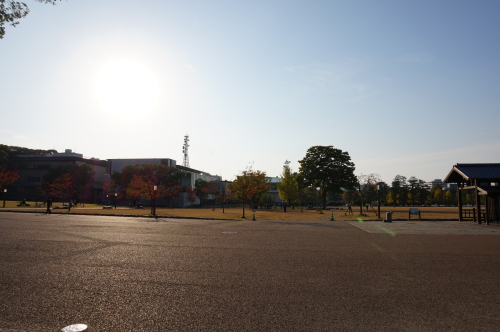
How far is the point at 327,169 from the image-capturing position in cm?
6266

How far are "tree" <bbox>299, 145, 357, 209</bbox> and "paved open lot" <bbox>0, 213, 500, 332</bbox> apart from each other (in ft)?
166

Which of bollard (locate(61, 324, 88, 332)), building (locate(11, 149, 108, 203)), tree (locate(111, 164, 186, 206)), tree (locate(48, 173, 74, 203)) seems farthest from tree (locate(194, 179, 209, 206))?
bollard (locate(61, 324, 88, 332))

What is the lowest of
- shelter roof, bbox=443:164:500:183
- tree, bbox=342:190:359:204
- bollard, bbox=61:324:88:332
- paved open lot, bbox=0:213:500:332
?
paved open lot, bbox=0:213:500:332

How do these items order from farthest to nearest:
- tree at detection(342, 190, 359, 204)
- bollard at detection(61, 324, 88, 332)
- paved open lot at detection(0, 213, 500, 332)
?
tree at detection(342, 190, 359, 204), paved open lot at detection(0, 213, 500, 332), bollard at detection(61, 324, 88, 332)

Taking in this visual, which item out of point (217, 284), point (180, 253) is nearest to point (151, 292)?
point (217, 284)

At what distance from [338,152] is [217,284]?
5932cm

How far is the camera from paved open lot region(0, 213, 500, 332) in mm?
5070

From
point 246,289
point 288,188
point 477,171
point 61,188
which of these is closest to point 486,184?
point 477,171

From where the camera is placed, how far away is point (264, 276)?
7.87 meters

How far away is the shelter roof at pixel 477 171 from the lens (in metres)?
26.2

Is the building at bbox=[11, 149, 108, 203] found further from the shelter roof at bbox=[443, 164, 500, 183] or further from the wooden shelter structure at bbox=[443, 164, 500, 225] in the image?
the wooden shelter structure at bbox=[443, 164, 500, 225]

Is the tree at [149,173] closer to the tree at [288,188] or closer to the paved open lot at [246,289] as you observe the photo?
the tree at [288,188]

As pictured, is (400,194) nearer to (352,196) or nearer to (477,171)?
(352,196)

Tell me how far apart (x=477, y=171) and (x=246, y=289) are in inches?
1106
